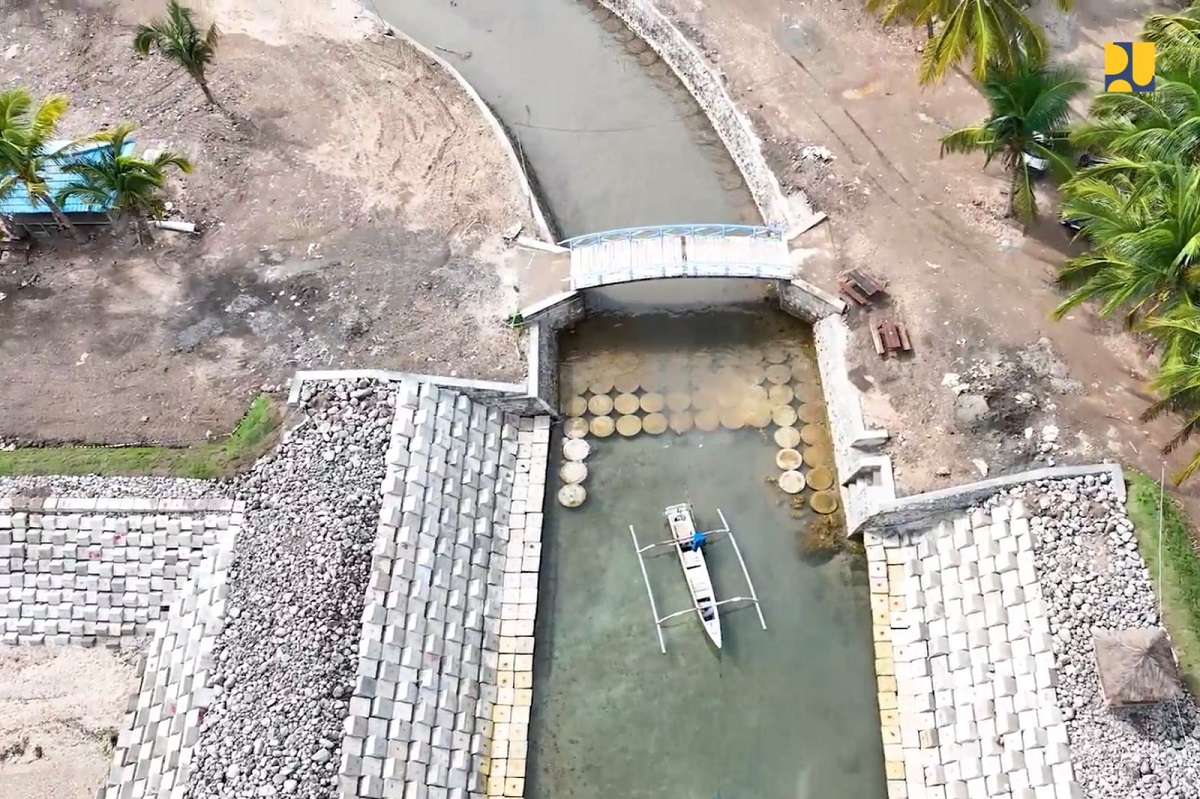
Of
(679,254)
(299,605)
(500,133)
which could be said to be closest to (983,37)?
(679,254)

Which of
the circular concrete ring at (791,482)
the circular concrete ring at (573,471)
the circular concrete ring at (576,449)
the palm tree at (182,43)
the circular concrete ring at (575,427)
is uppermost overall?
the palm tree at (182,43)

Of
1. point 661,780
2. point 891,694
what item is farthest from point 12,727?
point 891,694

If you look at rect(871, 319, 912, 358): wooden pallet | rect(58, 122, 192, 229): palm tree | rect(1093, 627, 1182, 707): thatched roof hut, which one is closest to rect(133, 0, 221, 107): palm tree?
rect(58, 122, 192, 229): palm tree

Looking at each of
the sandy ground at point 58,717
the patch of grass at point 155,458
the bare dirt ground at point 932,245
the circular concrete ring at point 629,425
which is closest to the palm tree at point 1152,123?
the bare dirt ground at point 932,245

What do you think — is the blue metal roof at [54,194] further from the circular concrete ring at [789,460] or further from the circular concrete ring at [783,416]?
the circular concrete ring at [789,460]

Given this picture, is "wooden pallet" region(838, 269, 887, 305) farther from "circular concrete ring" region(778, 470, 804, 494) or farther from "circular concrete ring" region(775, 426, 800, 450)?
"circular concrete ring" region(778, 470, 804, 494)

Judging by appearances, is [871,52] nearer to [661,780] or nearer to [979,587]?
[979,587]
